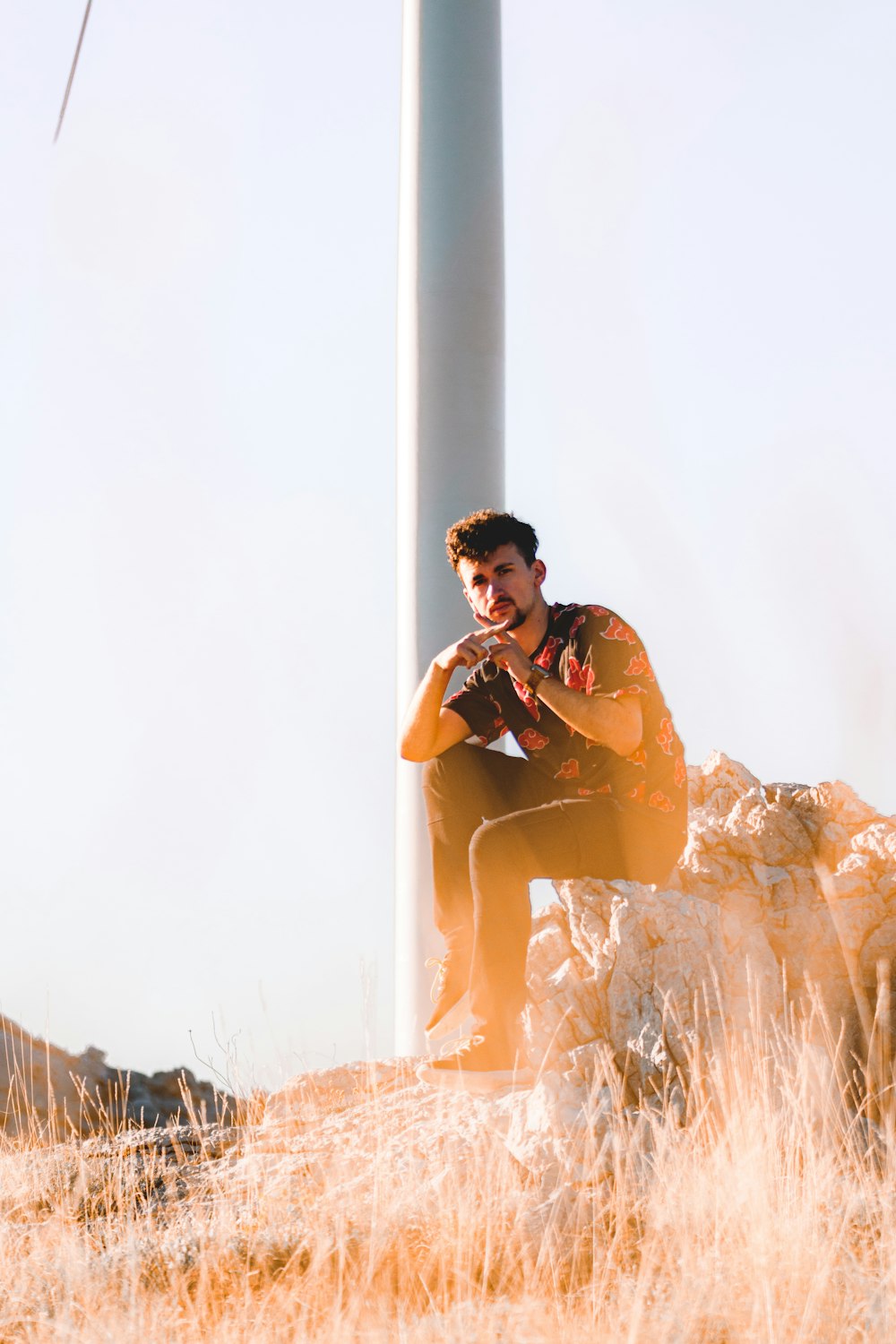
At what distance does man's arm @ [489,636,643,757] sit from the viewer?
183 inches

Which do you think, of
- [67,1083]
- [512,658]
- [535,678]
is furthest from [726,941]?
[67,1083]

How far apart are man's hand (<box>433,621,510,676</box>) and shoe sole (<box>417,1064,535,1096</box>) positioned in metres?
1.53

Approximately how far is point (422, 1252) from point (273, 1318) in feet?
1.81

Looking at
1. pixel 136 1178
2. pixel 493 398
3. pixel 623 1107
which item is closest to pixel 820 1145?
pixel 623 1107

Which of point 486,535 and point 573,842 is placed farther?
point 486,535

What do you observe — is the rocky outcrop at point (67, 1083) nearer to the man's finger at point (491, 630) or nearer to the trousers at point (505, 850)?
the trousers at point (505, 850)

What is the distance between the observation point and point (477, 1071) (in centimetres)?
470

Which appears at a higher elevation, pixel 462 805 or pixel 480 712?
pixel 480 712

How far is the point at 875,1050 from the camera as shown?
205 inches

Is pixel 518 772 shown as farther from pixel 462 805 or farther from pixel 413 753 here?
pixel 413 753

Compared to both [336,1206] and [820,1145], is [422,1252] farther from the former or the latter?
[820,1145]

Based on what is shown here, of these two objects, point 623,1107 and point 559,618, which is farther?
point 559,618

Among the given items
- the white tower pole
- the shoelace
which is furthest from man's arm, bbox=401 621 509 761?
the white tower pole

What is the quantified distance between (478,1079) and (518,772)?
1.23 m
